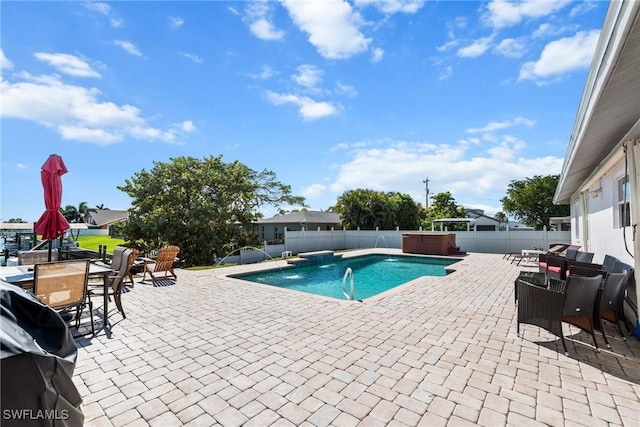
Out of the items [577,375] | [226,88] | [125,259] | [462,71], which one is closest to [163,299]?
[125,259]

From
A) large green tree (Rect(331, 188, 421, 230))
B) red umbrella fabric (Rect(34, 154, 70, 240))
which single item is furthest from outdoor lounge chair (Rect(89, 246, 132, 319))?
large green tree (Rect(331, 188, 421, 230))

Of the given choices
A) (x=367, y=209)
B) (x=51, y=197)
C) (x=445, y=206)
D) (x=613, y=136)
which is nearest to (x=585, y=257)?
(x=613, y=136)

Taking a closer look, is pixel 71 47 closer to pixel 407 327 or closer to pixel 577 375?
pixel 407 327

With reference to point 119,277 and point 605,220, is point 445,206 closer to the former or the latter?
point 605,220

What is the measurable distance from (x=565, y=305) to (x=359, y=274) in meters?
9.36

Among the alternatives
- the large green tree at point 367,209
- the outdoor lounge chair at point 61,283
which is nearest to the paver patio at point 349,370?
the outdoor lounge chair at point 61,283

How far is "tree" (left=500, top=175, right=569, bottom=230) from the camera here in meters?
26.4

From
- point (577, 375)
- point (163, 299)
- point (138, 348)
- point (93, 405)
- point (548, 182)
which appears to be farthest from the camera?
point (548, 182)

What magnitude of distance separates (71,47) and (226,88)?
16.3 ft

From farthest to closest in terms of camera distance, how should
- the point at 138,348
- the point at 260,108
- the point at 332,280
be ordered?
1. the point at 260,108
2. the point at 332,280
3. the point at 138,348

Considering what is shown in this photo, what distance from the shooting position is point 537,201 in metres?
26.9

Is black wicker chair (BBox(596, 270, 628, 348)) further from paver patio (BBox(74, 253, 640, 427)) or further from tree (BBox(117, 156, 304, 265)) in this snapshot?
tree (BBox(117, 156, 304, 265))

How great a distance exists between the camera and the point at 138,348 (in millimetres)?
3971

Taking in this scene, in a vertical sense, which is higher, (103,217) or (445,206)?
(445,206)
